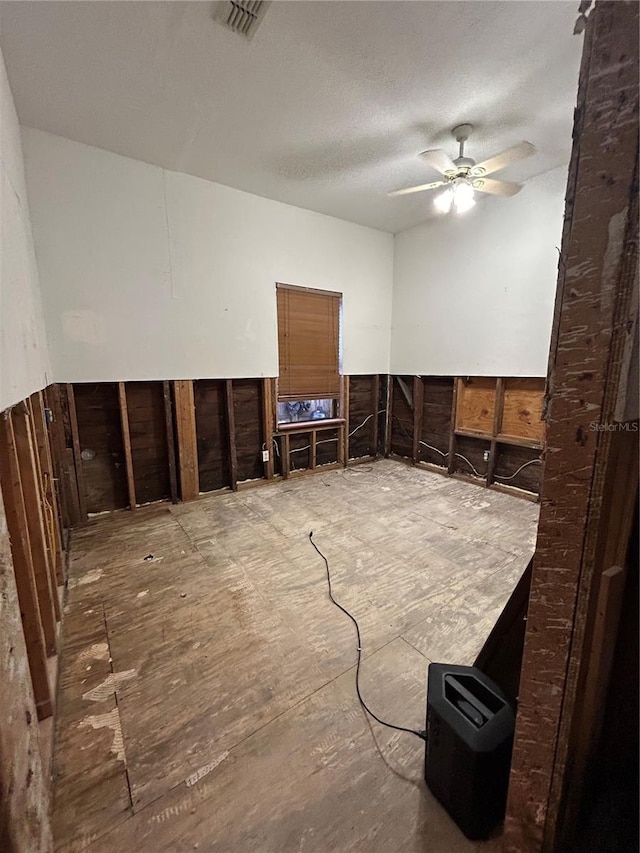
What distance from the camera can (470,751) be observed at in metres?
0.90

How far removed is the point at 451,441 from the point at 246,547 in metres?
2.72

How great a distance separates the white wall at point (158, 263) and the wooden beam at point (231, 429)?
155mm

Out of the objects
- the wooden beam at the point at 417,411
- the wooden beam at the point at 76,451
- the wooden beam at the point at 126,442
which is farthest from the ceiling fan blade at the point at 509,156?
the wooden beam at the point at 76,451

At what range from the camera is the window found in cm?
384

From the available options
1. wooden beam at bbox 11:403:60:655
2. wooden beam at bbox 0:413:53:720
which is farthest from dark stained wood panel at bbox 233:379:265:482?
wooden beam at bbox 0:413:53:720

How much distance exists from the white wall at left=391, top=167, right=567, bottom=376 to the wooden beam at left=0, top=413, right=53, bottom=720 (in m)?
3.83

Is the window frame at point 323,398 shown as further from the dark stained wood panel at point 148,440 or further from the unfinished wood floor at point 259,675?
the unfinished wood floor at point 259,675

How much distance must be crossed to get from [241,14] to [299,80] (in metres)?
0.47

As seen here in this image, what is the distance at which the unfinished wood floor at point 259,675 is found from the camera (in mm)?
1010

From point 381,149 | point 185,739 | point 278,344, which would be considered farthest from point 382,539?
point 381,149

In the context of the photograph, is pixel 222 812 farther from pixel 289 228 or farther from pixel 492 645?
pixel 289 228

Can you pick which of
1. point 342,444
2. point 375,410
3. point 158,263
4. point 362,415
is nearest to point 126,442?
point 158,263

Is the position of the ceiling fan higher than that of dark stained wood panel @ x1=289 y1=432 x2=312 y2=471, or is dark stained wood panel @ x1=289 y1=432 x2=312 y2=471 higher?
the ceiling fan

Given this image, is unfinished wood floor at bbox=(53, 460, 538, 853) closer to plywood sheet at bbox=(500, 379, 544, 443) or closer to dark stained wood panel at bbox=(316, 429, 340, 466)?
plywood sheet at bbox=(500, 379, 544, 443)
